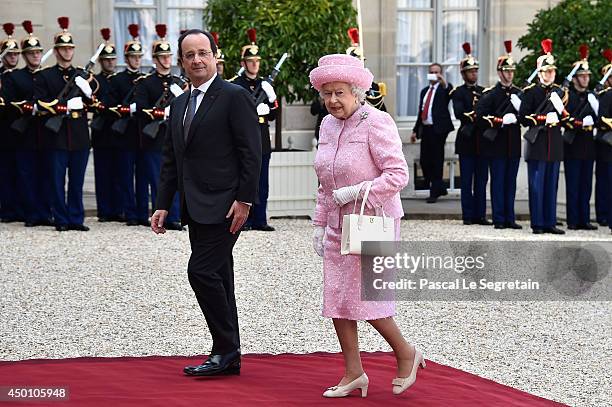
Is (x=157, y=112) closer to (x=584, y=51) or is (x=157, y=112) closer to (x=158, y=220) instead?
(x=584, y=51)

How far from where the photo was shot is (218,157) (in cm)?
631

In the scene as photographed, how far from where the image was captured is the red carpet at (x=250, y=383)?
19.1 feet

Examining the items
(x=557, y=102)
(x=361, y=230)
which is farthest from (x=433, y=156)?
(x=361, y=230)

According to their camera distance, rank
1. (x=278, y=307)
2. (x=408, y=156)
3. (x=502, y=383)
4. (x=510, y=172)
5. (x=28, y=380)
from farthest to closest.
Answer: (x=408, y=156) < (x=510, y=172) < (x=278, y=307) < (x=502, y=383) < (x=28, y=380)

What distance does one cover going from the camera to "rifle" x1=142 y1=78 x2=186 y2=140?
43.1 ft

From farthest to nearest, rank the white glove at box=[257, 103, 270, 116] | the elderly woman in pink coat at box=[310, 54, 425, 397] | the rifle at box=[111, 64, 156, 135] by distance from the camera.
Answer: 1. the rifle at box=[111, 64, 156, 135]
2. the white glove at box=[257, 103, 270, 116]
3. the elderly woman in pink coat at box=[310, 54, 425, 397]

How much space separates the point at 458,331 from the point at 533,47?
7698 mm

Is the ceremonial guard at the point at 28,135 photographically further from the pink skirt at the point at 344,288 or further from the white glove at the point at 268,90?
the pink skirt at the point at 344,288

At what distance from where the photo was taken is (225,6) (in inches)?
565

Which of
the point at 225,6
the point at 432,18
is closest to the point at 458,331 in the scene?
the point at 225,6

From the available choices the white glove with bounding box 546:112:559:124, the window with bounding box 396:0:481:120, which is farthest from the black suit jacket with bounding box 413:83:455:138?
the white glove with bounding box 546:112:559:124

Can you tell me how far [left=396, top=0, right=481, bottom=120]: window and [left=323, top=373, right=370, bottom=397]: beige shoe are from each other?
12.1 meters

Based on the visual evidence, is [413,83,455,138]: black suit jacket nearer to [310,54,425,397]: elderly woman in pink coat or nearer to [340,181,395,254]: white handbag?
[310,54,425,397]: elderly woman in pink coat

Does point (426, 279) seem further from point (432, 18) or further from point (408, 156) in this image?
point (432, 18)
